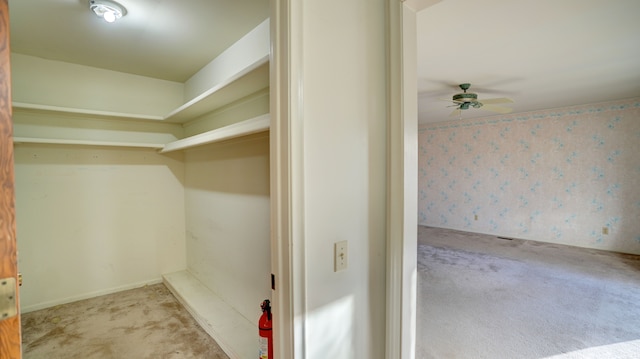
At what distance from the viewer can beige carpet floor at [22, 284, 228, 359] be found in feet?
6.72

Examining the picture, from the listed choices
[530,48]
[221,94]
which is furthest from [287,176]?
[530,48]

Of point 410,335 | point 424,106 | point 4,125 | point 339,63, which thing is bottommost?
point 410,335

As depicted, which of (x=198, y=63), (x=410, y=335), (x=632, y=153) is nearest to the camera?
(x=410, y=335)

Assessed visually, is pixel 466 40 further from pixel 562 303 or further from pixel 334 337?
pixel 562 303

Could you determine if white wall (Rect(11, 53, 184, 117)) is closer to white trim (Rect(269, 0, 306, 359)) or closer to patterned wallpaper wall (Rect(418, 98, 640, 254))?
white trim (Rect(269, 0, 306, 359))

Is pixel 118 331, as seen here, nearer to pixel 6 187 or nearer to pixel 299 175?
pixel 6 187

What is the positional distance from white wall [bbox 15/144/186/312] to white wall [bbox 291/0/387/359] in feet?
9.71

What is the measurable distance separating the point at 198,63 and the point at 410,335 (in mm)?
2885

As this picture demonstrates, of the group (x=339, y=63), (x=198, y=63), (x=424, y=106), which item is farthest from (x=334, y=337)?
(x=424, y=106)

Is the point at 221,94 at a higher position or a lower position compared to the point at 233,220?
higher

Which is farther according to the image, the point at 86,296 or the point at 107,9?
the point at 86,296

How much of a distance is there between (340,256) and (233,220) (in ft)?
5.21

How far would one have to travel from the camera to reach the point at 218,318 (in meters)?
2.34

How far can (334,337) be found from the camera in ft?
3.55
